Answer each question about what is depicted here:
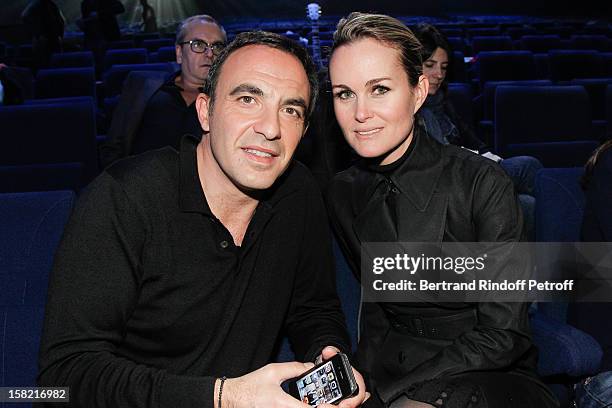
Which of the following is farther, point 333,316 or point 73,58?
point 73,58

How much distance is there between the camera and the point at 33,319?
1790 millimetres

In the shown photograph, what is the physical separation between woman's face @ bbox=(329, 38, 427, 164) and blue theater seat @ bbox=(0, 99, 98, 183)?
216 cm

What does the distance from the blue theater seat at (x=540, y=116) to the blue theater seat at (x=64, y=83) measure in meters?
3.29

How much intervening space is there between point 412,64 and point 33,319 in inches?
45.1

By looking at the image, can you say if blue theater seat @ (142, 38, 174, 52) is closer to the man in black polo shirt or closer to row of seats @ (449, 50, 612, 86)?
row of seats @ (449, 50, 612, 86)

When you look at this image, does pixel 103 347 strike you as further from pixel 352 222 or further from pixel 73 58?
pixel 73 58

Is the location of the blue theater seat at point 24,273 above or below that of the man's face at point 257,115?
below

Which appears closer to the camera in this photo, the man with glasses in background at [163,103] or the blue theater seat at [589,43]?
the man with glasses in background at [163,103]

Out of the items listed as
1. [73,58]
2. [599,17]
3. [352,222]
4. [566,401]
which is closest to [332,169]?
[352,222]

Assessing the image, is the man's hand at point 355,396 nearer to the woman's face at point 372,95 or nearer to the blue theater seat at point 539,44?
the woman's face at point 372,95

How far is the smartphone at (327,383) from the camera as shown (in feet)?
→ 4.42

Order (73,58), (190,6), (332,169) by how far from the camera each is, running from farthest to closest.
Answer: (190,6) → (73,58) → (332,169)

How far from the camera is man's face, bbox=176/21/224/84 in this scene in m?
3.32

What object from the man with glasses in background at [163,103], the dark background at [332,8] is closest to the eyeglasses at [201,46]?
the man with glasses in background at [163,103]
